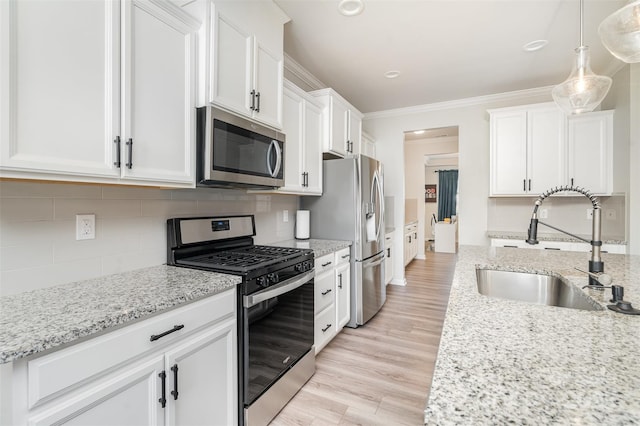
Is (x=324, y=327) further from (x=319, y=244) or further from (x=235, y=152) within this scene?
(x=235, y=152)

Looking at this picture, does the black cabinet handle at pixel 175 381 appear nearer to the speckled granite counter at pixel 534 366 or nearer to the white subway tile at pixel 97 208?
the white subway tile at pixel 97 208

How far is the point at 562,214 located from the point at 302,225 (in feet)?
10.9

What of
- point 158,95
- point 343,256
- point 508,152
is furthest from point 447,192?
point 158,95

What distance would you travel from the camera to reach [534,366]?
2.23 feet

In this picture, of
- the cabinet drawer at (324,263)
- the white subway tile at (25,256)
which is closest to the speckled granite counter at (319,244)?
the cabinet drawer at (324,263)

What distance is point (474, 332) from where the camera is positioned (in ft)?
2.83

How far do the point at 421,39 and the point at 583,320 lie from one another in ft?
8.40

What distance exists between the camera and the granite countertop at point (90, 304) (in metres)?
0.87

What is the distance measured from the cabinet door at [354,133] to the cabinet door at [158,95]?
6.95 feet

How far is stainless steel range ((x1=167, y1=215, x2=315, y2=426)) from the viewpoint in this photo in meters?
1.60

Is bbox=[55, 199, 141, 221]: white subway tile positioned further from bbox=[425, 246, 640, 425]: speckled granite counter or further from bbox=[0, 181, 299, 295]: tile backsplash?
bbox=[425, 246, 640, 425]: speckled granite counter

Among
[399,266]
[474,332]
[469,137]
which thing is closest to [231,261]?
[474,332]

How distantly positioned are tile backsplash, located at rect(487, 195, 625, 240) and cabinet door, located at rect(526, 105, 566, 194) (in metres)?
0.34

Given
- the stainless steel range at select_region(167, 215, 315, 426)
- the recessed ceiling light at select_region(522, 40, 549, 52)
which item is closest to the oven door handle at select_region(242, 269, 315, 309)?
the stainless steel range at select_region(167, 215, 315, 426)
